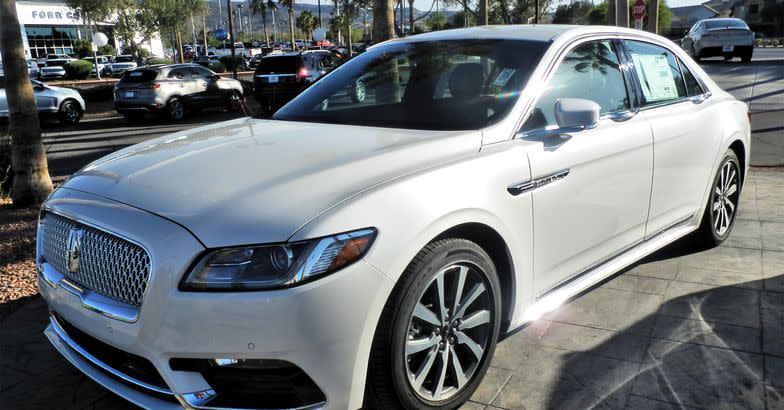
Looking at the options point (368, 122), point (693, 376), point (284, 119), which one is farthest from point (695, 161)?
point (284, 119)

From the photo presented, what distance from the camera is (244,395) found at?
2316 millimetres

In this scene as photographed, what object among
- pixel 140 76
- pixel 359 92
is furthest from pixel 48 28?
pixel 359 92

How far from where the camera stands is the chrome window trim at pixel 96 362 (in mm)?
2414

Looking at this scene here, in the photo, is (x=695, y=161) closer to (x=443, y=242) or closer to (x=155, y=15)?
(x=443, y=242)

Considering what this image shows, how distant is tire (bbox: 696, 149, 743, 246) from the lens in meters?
4.75

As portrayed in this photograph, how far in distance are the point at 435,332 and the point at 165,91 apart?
16772 mm

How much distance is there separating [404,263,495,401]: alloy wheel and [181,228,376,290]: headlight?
48cm

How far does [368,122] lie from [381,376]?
1524mm

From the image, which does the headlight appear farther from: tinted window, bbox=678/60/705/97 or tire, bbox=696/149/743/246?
tire, bbox=696/149/743/246

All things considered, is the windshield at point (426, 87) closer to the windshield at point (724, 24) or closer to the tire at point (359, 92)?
the tire at point (359, 92)

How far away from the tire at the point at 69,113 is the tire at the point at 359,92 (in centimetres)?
1633

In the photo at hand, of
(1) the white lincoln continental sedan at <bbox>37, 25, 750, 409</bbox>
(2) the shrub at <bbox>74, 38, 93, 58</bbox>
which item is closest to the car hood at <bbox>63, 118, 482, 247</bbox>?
(1) the white lincoln continental sedan at <bbox>37, 25, 750, 409</bbox>

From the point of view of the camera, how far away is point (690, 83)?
460cm

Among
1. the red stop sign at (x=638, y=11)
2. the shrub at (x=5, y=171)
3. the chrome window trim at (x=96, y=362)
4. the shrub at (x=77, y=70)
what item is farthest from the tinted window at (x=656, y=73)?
the shrub at (x=77, y=70)
